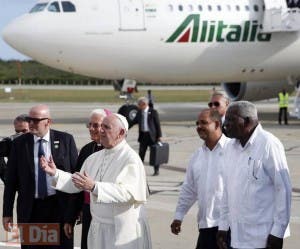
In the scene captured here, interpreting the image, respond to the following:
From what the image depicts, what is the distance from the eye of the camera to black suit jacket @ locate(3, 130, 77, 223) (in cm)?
728

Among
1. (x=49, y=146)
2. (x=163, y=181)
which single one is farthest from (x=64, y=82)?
(x=49, y=146)

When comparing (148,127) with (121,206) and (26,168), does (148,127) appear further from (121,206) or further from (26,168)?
(121,206)

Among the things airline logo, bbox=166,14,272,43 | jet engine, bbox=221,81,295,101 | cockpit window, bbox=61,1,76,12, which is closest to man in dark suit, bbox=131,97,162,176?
cockpit window, bbox=61,1,76,12

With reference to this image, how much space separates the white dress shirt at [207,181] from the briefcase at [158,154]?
323 inches

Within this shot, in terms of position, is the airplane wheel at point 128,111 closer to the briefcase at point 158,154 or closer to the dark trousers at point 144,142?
the dark trousers at point 144,142

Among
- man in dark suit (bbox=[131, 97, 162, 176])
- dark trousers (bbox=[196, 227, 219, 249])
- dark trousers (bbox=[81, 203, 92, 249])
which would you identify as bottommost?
man in dark suit (bbox=[131, 97, 162, 176])

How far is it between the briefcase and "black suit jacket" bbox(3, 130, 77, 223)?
25.3 feet

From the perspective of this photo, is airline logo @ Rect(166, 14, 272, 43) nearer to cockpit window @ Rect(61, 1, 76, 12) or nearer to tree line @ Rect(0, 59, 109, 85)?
cockpit window @ Rect(61, 1, 76, 12)

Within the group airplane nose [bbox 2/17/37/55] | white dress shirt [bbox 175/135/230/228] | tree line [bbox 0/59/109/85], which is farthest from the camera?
tree line [bbox 0/59/109/85]

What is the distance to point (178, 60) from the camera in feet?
83.3

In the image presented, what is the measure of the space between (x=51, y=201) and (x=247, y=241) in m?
2.11

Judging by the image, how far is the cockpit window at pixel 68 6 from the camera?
24297 mm

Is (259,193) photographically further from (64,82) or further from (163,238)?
(64,82)

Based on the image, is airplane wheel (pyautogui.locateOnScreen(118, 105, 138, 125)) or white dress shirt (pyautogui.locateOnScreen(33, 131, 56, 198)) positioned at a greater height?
white dress shirt (pyautogui.locateOnScreen(33, 131, 56, 198))
